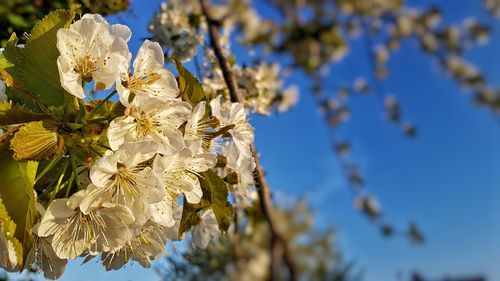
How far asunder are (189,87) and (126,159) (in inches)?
3.3

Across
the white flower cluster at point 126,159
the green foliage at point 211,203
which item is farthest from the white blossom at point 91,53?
the green foliage at point 211,203

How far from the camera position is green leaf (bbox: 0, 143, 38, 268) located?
0.36 meters

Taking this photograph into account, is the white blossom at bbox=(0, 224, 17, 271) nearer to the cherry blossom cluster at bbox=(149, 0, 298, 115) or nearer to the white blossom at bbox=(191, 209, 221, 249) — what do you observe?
the white blossom at bbox=(191, 209, 221, 249)

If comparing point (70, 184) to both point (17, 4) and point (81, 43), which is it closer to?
point (81, 43)

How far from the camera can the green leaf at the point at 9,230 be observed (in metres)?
0.36

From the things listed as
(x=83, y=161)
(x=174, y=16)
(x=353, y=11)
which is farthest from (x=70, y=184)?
(x=353, y=11)

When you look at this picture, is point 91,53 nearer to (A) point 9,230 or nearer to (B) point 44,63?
(B) point 44,63

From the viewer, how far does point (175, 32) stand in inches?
30.7

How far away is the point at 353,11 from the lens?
13.2ft

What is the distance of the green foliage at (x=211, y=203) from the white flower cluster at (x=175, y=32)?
295 millimetres

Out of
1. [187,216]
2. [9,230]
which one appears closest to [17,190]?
[9,230]

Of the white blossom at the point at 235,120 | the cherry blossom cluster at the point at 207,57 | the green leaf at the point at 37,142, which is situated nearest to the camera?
the green leaf at the point at 37,142

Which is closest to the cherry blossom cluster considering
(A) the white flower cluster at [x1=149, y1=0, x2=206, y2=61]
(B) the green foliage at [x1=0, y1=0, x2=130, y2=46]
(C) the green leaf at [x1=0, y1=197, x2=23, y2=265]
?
(A) the white flower cluster at [x1=149, y1=0, x2=206, y2=61]

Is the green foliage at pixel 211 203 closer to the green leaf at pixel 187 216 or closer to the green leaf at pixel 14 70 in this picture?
the green leaf at pixel 187 216
